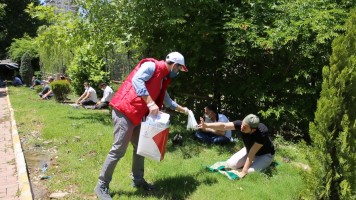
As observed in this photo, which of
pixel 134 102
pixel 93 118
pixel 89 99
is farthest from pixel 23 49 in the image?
pixel 134 102

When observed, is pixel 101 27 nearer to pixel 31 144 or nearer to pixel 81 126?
pixel 81 126

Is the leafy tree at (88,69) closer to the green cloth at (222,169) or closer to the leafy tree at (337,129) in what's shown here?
the green cloth at (222,169)

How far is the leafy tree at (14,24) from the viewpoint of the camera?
35.2 meters

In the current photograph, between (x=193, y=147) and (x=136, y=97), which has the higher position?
(x=136, y=97)

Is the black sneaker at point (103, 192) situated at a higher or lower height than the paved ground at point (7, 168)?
higher

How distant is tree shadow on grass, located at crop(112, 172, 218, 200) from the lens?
4.59 meters

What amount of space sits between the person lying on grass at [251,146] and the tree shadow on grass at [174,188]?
683mm

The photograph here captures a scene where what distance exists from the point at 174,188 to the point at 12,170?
9.74 ft

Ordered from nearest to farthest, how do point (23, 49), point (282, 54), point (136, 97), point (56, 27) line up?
1. point (136, 97)
2. point (282, 54)
3. point (56, 27)
4. point (23, 49)

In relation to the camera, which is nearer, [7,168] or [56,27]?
[7,168]

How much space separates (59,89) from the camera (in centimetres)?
1581

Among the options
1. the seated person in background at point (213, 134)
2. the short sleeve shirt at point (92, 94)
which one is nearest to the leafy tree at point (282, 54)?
the seated person in background at point (213, 134)

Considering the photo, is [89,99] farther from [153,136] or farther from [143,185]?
[153,136]

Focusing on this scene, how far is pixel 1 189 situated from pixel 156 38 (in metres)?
5.18
